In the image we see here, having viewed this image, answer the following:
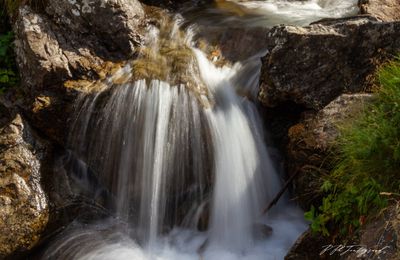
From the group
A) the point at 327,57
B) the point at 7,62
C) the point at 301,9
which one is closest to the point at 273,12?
the point at 301,9

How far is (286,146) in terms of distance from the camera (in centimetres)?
470

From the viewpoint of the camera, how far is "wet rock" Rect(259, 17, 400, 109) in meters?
4.49

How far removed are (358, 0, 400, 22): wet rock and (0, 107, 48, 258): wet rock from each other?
13.1 feet

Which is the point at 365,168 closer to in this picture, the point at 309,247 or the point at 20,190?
the point at 309,247

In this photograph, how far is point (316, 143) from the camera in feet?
13.0

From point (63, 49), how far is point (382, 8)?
3.68 meters

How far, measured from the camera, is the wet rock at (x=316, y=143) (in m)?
3.89

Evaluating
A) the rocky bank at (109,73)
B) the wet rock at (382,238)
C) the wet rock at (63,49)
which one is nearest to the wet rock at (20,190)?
the rocky bank at (109,73)

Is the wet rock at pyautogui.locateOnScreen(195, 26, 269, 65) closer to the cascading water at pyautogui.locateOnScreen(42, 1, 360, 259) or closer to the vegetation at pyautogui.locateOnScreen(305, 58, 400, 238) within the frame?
the cascading water at pyautogui.locateOnScreen(42, 1, 360, 259)

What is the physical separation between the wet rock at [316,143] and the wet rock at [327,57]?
0.45 m

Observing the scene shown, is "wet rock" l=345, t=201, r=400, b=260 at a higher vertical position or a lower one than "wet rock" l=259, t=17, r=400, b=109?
lower

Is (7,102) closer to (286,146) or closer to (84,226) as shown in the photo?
(84,226)

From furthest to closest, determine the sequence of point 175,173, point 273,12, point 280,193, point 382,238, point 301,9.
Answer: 1. point 301,9
2. point 273,12
3. point 175,173
4. point 280,193
5. point 382,238

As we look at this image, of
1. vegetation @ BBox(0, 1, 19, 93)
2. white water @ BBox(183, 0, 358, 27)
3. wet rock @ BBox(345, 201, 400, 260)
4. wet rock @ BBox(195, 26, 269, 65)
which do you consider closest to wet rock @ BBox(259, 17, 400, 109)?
wet rock @ BBox(195, 26, 269, 65)
